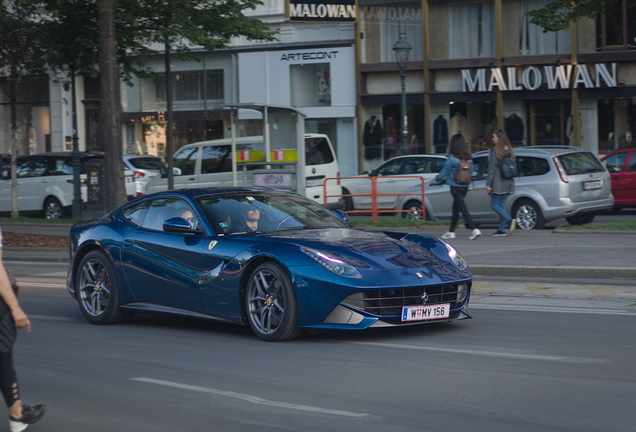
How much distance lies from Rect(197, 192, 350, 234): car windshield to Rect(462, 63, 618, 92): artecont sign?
21.3m

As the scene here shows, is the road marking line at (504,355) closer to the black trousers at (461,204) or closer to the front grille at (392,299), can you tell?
the front grille at (392,299)

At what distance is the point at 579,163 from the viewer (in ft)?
58.4

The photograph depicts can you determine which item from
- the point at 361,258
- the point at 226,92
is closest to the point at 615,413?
the point at 361,258

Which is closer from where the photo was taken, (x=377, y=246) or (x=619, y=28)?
(x=377, y=246)

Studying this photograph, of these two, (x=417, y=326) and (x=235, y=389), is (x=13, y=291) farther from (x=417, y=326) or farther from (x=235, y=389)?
(x=417, y=326)

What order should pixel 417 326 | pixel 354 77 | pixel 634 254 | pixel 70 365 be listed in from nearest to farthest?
pixel 70 365
pixel 417 326
pixel 634 254
pixel 354 77

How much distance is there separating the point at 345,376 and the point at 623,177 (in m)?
16.5

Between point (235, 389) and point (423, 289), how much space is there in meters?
2.08

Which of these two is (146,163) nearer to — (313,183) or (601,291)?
(313,183)

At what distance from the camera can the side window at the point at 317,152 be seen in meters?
22.6

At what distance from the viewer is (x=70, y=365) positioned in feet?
23.8

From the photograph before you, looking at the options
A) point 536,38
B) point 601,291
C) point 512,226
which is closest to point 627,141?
point 536,38

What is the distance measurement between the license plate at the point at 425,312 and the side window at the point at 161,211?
96.2 inches

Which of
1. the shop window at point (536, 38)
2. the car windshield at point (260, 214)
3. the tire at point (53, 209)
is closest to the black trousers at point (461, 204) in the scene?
the car windshield at point (260, 214)
